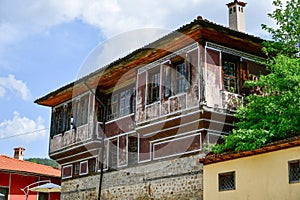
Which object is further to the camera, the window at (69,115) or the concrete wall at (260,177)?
the window at (69,115)

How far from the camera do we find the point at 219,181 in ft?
50.2

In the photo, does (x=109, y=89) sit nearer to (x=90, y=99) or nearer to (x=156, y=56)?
(x=90, y=99)

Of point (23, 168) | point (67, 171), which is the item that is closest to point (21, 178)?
point (23, 168)

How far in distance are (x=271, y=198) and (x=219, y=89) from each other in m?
5.30

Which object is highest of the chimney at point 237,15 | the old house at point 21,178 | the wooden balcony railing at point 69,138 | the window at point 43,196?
the chimney at point 237,15

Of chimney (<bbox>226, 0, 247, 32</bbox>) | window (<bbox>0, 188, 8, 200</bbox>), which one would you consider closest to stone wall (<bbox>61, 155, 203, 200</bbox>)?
window (<bbox>0, 188, 8, 200</bbox>)

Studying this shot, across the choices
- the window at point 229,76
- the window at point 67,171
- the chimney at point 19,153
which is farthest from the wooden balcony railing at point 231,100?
the chimney at point 19,153

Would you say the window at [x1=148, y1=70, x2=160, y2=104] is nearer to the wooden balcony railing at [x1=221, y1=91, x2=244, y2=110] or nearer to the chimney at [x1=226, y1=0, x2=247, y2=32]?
the wooden balcony railing at [x1=221, y1=91, x2=244, y2=110]

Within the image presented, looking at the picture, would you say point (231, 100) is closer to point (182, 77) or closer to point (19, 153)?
point (182, 77)

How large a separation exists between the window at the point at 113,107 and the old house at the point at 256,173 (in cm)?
758

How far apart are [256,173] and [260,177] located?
0.68 feet

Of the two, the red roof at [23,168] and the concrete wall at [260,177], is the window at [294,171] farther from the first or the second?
the red roof at [23,168]

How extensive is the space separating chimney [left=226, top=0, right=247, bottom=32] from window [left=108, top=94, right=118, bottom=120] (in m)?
Result: 6.49

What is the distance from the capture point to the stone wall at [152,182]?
16875mm
